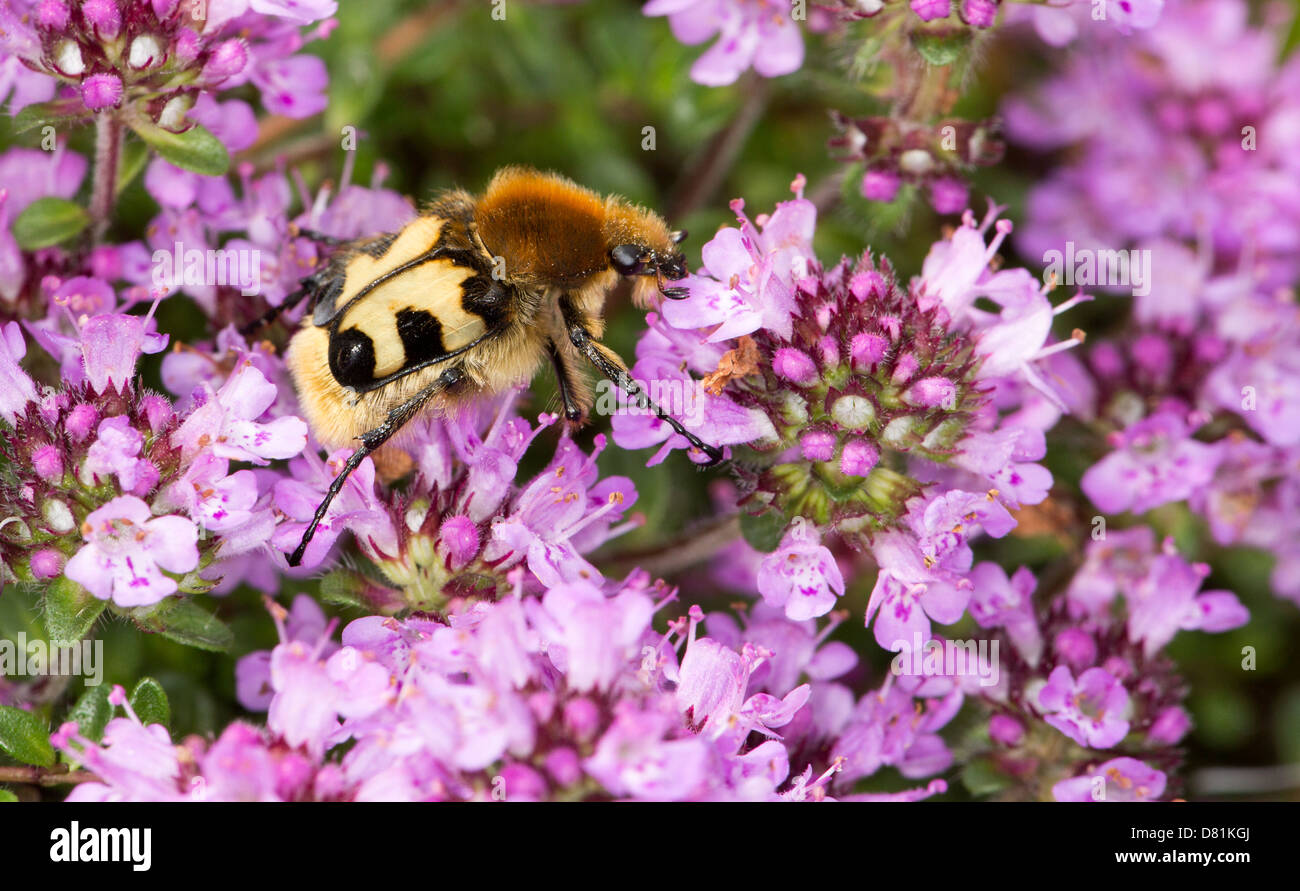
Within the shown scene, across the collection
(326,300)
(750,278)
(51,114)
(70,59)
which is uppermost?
(70,59)

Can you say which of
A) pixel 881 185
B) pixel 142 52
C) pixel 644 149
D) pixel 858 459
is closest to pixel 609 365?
pixel 858 459

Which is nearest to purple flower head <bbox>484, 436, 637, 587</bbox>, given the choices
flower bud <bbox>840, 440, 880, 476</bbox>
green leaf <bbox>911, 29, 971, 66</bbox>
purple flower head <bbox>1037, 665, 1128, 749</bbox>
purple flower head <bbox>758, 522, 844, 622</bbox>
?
purple flower head <bbox>758, 522, 844, 622</bbox>

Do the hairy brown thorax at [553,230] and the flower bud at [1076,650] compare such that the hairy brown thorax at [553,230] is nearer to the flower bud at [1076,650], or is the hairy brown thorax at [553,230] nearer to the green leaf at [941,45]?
the green leaf at [941,45]

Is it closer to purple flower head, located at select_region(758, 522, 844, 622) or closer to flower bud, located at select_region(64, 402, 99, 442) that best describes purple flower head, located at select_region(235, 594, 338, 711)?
flower bud, located at select_region(64, 402, 99, 442)

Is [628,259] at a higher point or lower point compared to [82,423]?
higher

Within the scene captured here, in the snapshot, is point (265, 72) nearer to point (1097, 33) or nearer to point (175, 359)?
point (175, 359)

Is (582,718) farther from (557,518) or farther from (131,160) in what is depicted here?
(131,160)

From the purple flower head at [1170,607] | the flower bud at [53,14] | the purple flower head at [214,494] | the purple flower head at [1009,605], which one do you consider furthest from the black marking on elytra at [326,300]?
the purple flower head at [1170,607]
